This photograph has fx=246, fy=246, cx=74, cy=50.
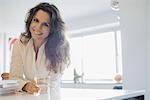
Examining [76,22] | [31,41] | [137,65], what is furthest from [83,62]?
[31,41]

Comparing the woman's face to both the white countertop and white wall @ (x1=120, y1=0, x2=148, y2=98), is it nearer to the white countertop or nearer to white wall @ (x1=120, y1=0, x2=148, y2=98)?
the white countertop

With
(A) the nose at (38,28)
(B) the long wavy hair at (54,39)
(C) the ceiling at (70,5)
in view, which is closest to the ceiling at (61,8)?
(C) the ceiling at (70,5)

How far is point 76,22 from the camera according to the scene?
5699 mm

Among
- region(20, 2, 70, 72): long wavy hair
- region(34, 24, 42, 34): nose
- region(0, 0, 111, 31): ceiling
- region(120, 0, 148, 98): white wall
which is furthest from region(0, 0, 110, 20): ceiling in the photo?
region(34, 24, 42, 34): nose

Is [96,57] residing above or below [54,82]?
above

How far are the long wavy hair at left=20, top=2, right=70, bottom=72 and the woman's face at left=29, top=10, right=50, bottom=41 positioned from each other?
29mm

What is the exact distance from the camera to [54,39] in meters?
1.42

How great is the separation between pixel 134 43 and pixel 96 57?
3.08m

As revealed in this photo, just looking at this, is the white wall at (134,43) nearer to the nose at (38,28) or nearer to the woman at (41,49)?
the woman at (41,49)


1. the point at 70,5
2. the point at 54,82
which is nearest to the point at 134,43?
the point at 54,82

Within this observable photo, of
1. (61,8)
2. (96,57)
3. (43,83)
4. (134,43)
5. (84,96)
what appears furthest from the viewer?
(96,57)

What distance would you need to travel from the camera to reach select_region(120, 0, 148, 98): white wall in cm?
235

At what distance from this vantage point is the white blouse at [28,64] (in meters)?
1.34

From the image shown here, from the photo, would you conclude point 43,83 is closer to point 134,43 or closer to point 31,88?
point 31,88
